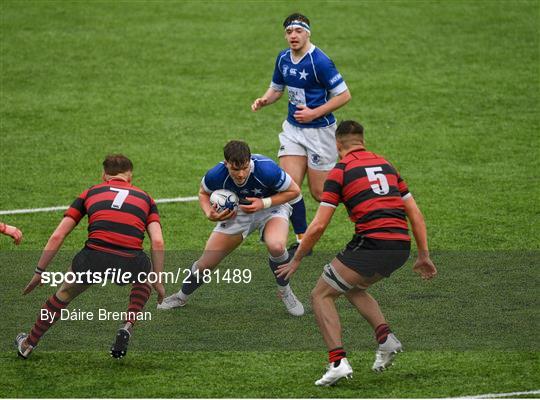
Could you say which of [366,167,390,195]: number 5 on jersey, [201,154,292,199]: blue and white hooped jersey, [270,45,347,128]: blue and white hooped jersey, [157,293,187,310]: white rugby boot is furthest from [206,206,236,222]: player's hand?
[270,45,347,128]: blue and white hooped jersey

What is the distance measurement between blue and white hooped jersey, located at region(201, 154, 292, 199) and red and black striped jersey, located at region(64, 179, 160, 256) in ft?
3.44

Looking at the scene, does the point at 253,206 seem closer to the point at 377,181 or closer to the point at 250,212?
the point at 250,212

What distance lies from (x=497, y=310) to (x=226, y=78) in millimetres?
10389

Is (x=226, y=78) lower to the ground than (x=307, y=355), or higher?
lower

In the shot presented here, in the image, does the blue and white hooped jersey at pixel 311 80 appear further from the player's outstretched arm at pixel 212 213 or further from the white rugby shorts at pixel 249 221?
the player's outstretched arm at pixel 212 213

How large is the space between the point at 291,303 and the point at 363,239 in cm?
208

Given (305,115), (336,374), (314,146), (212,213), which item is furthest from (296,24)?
(336,374)

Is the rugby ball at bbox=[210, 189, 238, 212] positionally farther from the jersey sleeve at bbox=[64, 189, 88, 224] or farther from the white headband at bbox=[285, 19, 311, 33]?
the white headband at bbox=[285, 19, 311, 33]

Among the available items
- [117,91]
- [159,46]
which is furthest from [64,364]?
[159,46]

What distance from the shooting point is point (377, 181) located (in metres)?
9.17

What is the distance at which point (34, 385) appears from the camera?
9.05 m

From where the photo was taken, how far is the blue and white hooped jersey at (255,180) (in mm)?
10547

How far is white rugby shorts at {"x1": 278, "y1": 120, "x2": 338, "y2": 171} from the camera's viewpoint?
42.1 ft

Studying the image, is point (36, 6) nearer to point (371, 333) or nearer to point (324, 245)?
point (324, 245)
